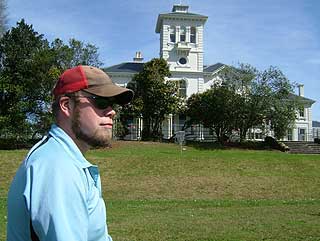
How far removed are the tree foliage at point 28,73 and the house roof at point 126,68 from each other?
15.0 m

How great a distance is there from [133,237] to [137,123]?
39.3 metres

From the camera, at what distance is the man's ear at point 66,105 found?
7.22 feet

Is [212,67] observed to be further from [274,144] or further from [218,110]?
[274,144]

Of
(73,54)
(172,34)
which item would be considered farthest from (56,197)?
(172,34)

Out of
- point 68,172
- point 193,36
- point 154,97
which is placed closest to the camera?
point 68,172

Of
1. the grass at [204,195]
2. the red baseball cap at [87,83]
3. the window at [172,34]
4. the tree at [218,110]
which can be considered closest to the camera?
the red baseball cap at [87,83]

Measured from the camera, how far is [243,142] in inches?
1754

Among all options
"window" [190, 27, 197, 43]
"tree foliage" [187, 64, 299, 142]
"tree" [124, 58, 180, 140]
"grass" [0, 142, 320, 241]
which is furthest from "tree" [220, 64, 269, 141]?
"window" [190, 27, 197, 43]

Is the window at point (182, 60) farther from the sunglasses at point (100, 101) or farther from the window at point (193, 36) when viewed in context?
the sunglasses at point (100, 101)

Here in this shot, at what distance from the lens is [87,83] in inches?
86.7

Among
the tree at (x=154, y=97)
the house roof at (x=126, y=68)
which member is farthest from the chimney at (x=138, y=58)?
the tree at (x=154, y=97)

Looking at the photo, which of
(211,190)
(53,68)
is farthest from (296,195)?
(53,68)

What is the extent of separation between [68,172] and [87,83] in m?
0.49

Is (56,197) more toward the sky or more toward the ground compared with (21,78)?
more toward the ground
